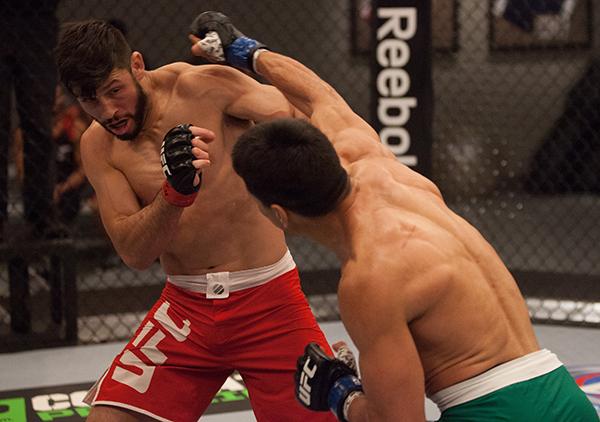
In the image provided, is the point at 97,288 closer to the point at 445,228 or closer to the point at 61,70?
the point at 61,70

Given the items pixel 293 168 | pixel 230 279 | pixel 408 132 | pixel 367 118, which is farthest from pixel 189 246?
pixel 367 118

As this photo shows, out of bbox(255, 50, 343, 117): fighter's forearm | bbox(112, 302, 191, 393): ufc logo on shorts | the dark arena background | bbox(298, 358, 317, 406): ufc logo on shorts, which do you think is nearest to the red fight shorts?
bbox(112, 302, 191, 393): ufc logo on shorts

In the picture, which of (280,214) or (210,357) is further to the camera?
(210,357)

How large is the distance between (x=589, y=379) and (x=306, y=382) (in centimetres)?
176

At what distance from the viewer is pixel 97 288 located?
178 inches

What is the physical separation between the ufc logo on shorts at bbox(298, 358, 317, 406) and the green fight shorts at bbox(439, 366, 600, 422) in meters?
0.26

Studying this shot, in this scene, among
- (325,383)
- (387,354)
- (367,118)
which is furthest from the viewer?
(367,118)

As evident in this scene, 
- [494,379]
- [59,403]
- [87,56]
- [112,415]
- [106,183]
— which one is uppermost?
[87,56]

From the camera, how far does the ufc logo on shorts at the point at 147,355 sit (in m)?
2.09

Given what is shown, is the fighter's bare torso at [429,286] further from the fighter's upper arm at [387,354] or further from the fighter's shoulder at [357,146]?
the fighter's shoulder at [357,146]

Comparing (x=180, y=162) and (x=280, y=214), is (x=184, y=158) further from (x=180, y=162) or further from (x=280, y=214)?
(x=280, y=214)

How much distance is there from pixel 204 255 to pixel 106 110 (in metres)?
0.41

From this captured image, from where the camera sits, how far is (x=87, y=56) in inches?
78.2

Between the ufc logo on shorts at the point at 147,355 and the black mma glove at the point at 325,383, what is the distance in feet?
1.53
